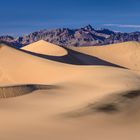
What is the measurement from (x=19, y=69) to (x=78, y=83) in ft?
40.1

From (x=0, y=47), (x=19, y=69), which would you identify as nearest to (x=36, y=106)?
(x=19, y=69)

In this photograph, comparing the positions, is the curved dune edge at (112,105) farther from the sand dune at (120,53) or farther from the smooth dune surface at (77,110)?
the sand dune at (120,53)

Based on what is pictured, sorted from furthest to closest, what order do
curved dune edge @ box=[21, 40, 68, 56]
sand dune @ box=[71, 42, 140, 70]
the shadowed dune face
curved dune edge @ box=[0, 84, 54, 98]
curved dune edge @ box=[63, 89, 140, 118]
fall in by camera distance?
sand dune @ box=[71, 42, 140, 70], curved dune edge @ box=[21, 40, 68, 56], the shadowed dune face, curved dune edge @ box=[0, 84, 54, 98], curved dune edge @ box=[63, 89, 140, 118]

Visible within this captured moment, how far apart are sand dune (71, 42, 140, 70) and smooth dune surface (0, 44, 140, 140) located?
42946 millimetres

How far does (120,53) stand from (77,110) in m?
63.1

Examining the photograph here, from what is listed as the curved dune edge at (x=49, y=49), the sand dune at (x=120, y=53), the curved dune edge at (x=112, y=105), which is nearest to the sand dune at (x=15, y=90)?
the curved dune edge at (x=112, y=105)

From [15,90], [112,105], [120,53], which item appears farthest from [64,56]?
[112,105]

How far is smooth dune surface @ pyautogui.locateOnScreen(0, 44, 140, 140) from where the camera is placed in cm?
1390

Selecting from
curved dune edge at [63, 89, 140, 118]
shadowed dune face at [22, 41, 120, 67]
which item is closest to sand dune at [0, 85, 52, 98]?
curved dune edge at [63, 89, 140, 118]

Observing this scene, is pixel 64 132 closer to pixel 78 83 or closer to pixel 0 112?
pixel 0 112

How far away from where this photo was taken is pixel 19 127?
14.2 meters

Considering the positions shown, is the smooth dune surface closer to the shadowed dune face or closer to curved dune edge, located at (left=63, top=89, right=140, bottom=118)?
curved dune edge, located at (left=63, top=89, right=140, bottom=118)

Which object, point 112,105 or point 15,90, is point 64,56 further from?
point 112,105

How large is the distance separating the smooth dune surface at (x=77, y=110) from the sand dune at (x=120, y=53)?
4295 centimetres
